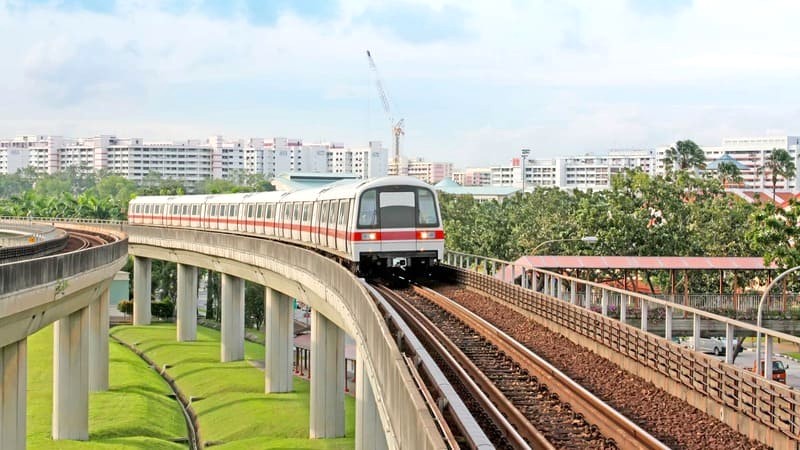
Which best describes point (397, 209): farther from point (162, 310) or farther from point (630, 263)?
point (162, 310)

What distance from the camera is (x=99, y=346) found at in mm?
41438

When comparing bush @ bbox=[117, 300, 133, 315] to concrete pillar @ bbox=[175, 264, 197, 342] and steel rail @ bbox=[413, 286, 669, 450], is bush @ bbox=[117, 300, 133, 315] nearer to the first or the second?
concrete pillar @ bbox=[175, 264, 197, 342]

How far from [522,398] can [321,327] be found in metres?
19.5

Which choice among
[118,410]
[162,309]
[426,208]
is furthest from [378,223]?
Result: [162,309]

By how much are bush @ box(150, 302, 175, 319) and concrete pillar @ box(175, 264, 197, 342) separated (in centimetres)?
1178

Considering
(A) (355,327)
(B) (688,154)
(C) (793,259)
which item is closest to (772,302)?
(C) (793,259)

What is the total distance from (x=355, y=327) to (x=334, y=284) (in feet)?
15.6

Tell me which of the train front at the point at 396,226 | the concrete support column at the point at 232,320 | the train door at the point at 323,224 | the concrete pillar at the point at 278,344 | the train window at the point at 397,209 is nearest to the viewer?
the train front at the point at 396,226

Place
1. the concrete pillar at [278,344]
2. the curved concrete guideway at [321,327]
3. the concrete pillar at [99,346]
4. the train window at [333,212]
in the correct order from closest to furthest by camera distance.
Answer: the curved concrete guideway at [321,327]
the train window at [333,212]
the concrete pillar at [99,346]
the concrete pillar at [278,344]

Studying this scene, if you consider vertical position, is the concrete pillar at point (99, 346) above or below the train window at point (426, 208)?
below

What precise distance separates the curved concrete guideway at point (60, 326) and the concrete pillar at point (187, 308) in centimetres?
1703

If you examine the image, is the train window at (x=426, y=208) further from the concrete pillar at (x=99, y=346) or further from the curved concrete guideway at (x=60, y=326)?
the concrete pillar at (x=99, y=346)

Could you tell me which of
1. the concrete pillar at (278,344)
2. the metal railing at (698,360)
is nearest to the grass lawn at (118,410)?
the concrete pillar at (278,344)

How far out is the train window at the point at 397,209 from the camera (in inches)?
1226
